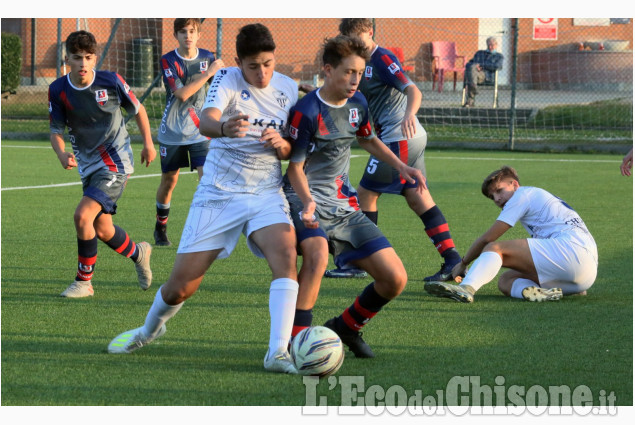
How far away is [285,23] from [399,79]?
1897 cm

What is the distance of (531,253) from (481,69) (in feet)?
53.2

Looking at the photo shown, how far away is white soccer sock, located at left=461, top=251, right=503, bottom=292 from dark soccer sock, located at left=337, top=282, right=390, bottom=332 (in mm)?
1491

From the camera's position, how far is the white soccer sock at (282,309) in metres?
4.59

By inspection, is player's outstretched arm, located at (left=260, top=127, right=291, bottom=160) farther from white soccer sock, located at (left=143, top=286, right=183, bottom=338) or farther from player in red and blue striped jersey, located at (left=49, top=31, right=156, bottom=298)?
player in red and blue striped jersey, located at (left=49, top=31, right=156, bottom=298)

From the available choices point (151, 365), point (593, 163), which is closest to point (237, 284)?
point (151, 365)

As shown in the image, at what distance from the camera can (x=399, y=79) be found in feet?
23.1

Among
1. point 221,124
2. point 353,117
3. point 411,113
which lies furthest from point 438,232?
point 221,124

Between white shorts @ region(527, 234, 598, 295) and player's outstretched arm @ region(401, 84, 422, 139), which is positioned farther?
white shorts @ region(527, 234, 598, 295)

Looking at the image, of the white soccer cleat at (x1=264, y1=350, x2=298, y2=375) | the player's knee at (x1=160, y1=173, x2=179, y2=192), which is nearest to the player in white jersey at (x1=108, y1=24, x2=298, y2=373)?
the white soccer cleat at (x1=264, y1=350, x2=298, y2=375)

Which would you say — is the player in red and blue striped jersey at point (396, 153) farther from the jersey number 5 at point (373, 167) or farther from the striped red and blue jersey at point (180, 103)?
the striped red and blue jersey at point (180, 103)

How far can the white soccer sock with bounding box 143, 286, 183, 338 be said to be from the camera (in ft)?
15.8

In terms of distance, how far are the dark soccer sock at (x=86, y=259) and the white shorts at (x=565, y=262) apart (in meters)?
2.96

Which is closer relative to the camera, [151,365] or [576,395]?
[576,395]

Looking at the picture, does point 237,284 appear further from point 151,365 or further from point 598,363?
point 598,363
